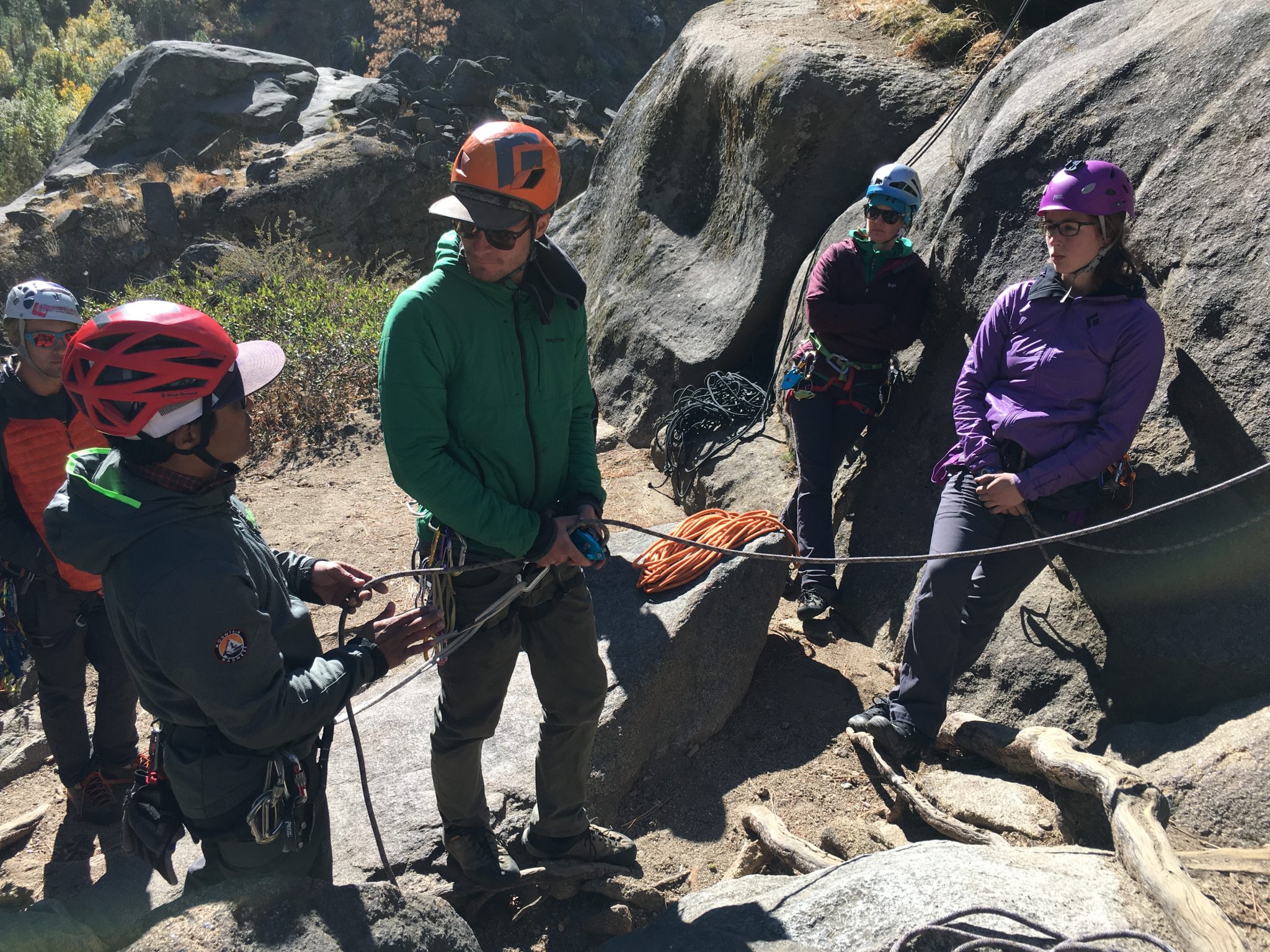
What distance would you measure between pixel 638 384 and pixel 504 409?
510 centimetres

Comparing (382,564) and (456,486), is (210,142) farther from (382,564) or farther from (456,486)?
(456,486)

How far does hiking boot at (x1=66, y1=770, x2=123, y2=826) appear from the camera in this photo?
3.76 m

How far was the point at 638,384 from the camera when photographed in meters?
7.66

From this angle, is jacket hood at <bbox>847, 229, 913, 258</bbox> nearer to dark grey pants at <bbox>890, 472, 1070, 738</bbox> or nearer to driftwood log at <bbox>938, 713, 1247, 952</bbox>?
dark grey pants at <bbox>890, 472, 1070, 738</bbox>

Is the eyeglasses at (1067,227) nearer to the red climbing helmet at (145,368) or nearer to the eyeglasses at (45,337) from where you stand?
the red climbing helmet at (145,368)

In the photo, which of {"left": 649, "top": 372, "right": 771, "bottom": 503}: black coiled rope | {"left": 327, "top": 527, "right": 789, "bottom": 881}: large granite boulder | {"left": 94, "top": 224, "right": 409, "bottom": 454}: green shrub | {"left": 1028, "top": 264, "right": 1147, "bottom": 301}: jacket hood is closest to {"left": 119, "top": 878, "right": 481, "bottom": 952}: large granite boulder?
{"left": 327, "top": 527, "right": 789, "bottom": 881}: large granite boulder

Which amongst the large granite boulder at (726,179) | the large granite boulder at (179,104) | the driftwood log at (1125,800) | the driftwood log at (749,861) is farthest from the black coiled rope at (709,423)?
the large granite boulder at (179,104)

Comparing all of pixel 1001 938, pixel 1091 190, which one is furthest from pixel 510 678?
pixel 1091 190

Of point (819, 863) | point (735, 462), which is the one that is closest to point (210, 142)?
point (735, 462)

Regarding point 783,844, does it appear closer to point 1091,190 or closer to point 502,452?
point 502,452

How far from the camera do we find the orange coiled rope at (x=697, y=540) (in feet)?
14.1

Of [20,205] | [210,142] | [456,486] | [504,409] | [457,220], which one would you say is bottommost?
[20,205]

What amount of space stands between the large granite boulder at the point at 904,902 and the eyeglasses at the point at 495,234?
192 cm

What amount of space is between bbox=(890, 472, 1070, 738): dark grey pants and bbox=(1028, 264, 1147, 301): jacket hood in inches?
28.1
